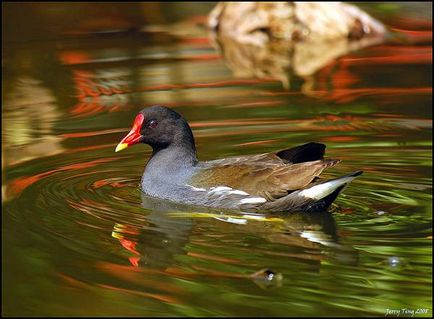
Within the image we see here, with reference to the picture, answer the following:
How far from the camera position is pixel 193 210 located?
7.45 meters

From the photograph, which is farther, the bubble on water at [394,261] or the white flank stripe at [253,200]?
the white flank stripe at [253,200]

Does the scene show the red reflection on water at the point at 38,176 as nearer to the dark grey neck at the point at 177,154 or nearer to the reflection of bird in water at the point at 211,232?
the dark grey neck at the point at 177,154

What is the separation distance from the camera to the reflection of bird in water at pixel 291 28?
1398cm

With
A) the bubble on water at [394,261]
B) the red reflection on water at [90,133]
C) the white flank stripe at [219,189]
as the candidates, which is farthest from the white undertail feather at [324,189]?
the red reflection on water at [90,133]

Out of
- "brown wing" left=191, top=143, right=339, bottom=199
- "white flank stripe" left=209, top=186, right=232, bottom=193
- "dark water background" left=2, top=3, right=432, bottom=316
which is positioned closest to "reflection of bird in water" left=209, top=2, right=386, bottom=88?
"dark water background" left=2, top=3, right=432, bottom=316

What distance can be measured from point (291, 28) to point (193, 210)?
758 cm

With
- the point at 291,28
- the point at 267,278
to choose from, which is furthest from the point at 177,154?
the point at 291,28

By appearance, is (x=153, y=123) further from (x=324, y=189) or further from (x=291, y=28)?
(x=291, y=28)

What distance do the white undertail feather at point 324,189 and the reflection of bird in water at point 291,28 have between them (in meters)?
6.48

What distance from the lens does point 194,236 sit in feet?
22.2

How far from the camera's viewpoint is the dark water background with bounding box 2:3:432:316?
580cm

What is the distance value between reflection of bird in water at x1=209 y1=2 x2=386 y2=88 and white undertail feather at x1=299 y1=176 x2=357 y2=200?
6478mm

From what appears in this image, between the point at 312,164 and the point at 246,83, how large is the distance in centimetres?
438

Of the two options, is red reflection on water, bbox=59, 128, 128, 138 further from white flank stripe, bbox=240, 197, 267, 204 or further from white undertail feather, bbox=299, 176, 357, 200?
white undertail feather, bbox=299, 176, 357, 200
